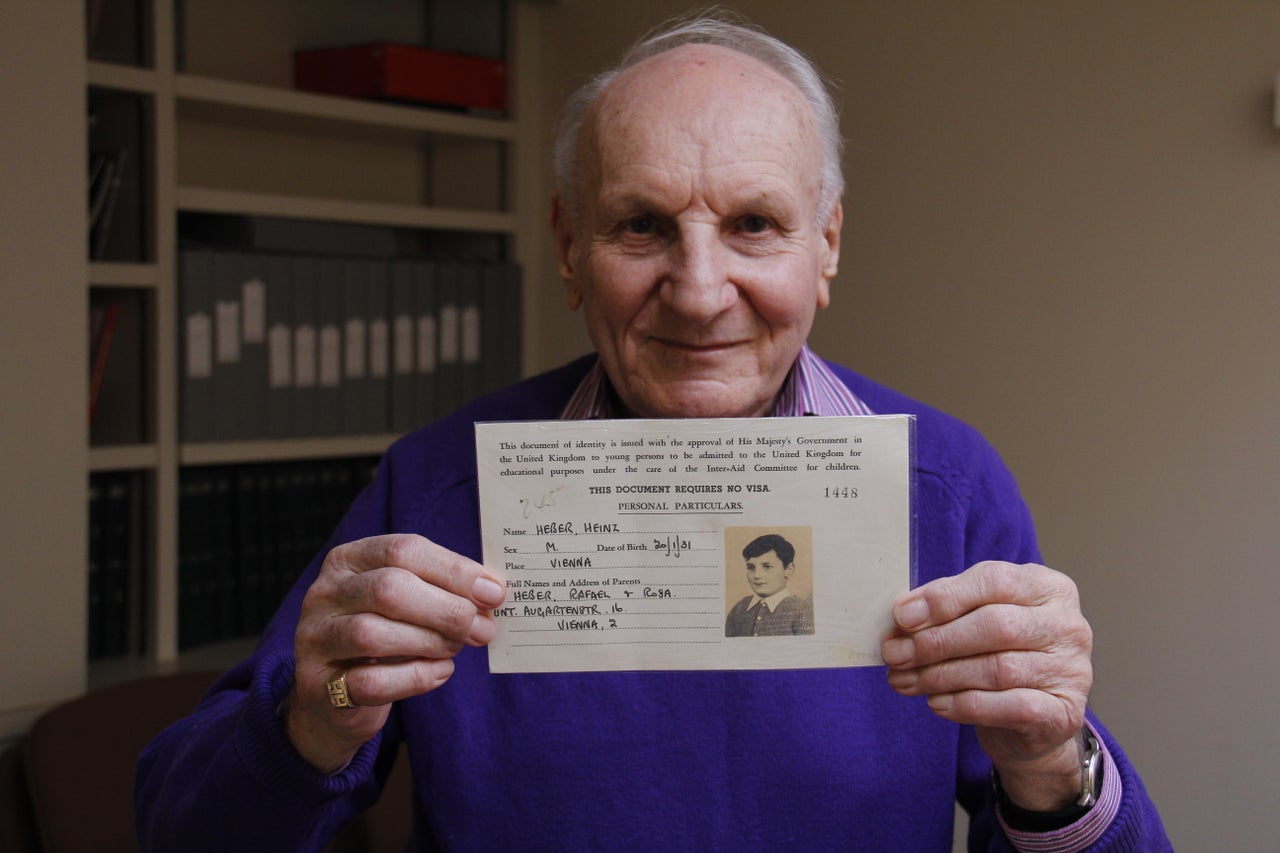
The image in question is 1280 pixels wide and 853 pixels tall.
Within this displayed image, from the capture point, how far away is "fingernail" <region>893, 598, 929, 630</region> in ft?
2.87

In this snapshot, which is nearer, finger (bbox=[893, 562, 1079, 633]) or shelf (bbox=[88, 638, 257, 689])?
finger (bbox=[893, 562, 1079, 633])

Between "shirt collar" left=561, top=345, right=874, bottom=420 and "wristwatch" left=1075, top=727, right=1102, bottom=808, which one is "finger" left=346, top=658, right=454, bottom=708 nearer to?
"shirt collar" left=561, top=345, right=874, bottom=420

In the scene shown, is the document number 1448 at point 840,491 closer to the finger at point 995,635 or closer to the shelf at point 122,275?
the finger at point 995,635

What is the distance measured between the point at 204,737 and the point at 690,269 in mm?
607

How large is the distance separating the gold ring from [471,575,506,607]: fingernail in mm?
122

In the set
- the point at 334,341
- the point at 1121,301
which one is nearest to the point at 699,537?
the point at 1121,301

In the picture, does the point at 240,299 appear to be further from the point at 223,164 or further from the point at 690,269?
the point at 690,269

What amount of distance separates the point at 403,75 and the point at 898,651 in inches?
89.7

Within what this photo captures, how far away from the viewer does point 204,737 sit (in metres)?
1.06

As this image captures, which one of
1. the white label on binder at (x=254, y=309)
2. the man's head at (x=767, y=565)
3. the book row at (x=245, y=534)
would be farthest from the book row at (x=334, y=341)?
the man's head at (x=767, y=565)

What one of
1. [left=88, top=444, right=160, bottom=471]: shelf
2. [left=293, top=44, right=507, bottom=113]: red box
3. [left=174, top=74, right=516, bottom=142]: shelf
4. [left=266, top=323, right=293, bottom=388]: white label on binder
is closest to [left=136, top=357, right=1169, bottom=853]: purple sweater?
[left=88, top=444, right=160, bottom=471]: shelf

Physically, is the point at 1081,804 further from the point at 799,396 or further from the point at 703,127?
the point at 703,127

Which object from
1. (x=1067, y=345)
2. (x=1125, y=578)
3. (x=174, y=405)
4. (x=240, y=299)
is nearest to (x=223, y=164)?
(x=240, y=299)

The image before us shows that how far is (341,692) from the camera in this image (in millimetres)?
901
